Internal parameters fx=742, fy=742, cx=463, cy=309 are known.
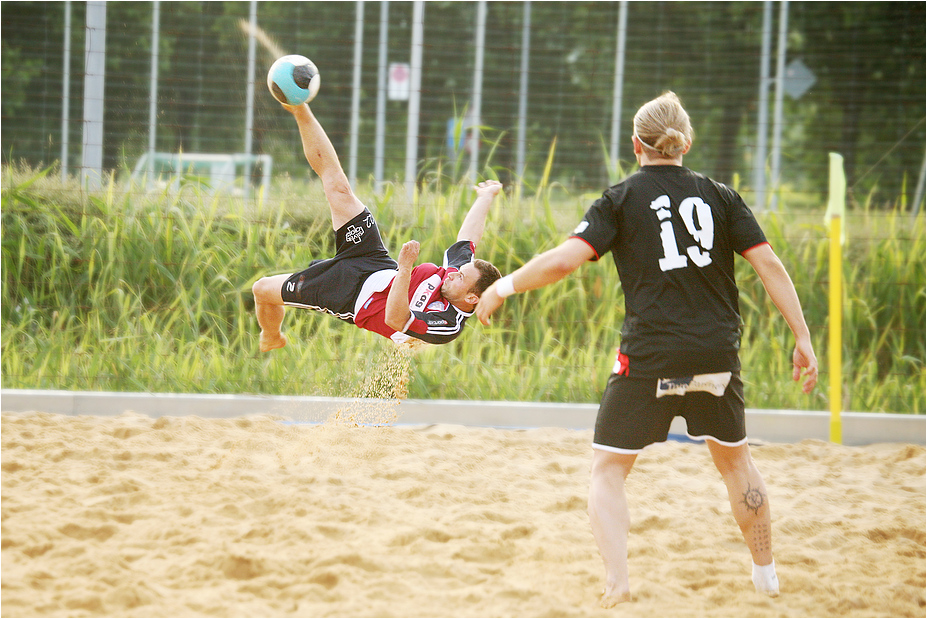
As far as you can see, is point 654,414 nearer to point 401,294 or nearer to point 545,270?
point 545,270

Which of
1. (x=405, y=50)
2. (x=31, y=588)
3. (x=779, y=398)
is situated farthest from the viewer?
(x=405, y=50)

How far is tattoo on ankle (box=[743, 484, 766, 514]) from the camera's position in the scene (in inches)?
95.9

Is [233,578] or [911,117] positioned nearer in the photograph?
[233,578]

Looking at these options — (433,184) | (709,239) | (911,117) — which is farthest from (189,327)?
(911,117)

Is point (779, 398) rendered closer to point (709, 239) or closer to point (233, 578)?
point (709, 239)

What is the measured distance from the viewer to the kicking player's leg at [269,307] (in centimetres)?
382

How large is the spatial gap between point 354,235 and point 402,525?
1.54 meters

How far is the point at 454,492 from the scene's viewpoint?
132 inches

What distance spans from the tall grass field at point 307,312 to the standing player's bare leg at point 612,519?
262 cm

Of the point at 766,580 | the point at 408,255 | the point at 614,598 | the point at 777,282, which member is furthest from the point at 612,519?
the point at 408,255

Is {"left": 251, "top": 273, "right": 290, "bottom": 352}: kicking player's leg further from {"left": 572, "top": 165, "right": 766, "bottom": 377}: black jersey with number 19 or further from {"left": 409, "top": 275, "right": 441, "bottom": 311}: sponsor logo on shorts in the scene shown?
{"left": 572, "top": 165, "right": 766, "bottom": 377}: black jersey with number 19

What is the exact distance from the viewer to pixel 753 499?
2438 millimetres

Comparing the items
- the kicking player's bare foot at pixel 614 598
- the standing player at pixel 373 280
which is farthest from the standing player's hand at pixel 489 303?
the standing player at pixel 373 280

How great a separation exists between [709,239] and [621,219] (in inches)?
11.0
